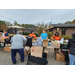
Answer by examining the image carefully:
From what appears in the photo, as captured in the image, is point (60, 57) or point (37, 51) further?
point (60, 57)

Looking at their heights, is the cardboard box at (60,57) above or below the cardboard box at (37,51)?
below

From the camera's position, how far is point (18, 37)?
6.48 ft

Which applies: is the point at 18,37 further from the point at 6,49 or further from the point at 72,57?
the point at 6,49

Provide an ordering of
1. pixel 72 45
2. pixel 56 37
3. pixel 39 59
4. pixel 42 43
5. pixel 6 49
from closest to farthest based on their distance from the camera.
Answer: pixel 72 45 → pixel 39 59 → pixel 42 43 → pixel 56 37 → pixel 6 49

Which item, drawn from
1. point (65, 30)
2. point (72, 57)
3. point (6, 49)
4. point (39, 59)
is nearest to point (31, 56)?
point (39, 59)

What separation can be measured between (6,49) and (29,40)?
7.32 ft

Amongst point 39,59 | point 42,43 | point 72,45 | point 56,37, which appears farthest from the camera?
point 56,37

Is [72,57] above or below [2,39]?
below

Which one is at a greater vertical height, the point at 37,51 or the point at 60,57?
the point at 37,51

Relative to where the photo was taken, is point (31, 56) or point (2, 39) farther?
point (2, 39)

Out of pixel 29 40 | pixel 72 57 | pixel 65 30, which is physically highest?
pixel 65 30

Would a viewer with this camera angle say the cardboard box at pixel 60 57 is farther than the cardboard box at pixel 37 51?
Yes

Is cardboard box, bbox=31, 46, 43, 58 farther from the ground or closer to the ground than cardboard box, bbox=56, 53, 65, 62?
farther from the ground

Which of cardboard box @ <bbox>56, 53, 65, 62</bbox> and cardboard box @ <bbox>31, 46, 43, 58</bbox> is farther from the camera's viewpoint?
cardboard box @ <bbox>56, 53, 65, 62</bbox>
